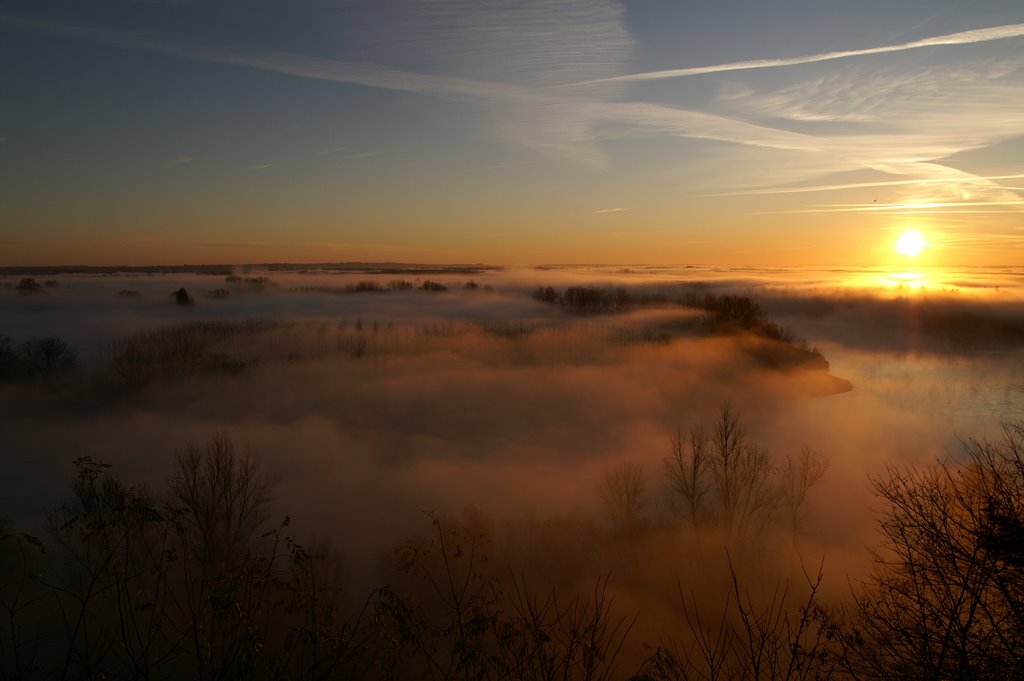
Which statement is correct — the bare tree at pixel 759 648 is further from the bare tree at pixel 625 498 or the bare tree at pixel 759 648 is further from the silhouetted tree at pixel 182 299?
the silhouetted tree at pixel 182 299

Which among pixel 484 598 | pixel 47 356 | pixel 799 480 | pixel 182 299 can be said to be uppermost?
pixel 182 299

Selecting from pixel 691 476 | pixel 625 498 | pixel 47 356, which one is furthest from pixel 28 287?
pixel 691 476

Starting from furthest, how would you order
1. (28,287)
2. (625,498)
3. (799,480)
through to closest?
(28,287)
(799,480)
(625,498)

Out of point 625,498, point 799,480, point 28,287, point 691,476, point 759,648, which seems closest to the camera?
point 759,648

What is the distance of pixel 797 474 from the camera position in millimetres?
48906

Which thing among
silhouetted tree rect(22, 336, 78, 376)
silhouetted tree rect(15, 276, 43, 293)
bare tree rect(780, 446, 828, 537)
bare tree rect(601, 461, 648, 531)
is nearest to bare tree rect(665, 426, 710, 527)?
bare tree rect(601, 461, 648, 531)

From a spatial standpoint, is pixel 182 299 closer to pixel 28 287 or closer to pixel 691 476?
pixel 28 287

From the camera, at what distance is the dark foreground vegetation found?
8383mm

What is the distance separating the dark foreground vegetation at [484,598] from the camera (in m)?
8.38

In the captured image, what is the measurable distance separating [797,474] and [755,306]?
41.2 m

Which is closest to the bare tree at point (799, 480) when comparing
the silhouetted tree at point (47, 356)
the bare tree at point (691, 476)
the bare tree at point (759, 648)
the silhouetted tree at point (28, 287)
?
the bare tree at point (691, 476)

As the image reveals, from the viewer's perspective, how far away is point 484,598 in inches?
408

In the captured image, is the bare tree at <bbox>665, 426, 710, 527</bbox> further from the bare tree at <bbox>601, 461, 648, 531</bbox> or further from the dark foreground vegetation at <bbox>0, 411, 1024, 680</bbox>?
the bare tree at <bbox>601, 461, 648, 531</bbox>

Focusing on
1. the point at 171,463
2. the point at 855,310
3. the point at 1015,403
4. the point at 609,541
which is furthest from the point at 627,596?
the point at 855,310
